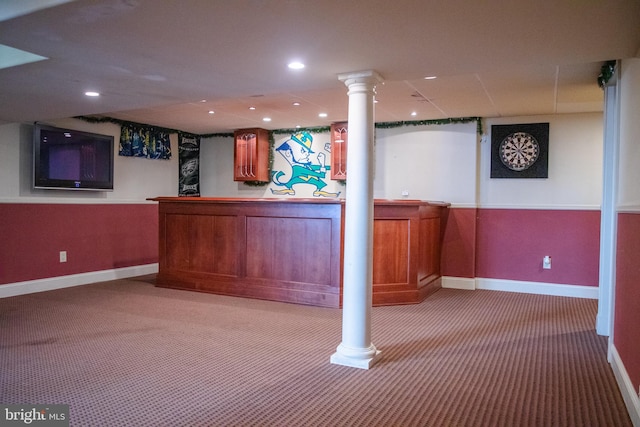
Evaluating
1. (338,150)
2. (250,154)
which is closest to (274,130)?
(250,154)

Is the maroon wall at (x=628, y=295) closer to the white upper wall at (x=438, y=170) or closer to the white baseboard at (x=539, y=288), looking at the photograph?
the white baseboard at (x=539, y=288)

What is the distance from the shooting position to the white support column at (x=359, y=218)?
10.6ft

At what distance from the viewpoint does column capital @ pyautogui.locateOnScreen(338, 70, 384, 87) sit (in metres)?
3.17

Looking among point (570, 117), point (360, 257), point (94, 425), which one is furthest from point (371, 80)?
point (570, 117)

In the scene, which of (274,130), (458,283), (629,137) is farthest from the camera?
(274,130)

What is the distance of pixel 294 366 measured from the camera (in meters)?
3.15

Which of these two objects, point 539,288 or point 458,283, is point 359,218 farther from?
point 539,288

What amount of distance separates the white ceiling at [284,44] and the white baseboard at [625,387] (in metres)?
1.88

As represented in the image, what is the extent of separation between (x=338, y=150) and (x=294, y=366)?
4.14m

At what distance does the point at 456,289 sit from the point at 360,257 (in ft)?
11.0

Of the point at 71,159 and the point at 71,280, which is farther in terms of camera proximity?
the point at 71,280

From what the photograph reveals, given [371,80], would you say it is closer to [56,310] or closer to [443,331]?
[443,331]

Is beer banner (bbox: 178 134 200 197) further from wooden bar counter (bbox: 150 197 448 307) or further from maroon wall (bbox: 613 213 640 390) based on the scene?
maroon wall (bbox: 613 213 640 390)

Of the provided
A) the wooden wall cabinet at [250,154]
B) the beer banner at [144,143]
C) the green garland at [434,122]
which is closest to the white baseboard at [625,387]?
the green garland at [434,122]
